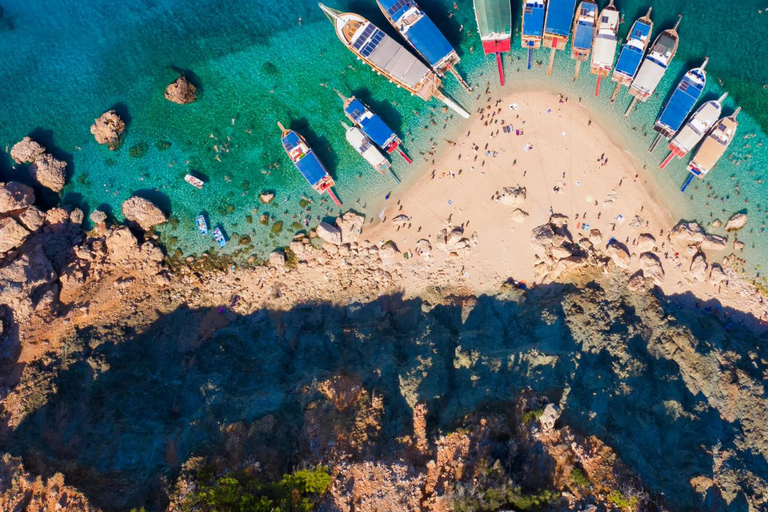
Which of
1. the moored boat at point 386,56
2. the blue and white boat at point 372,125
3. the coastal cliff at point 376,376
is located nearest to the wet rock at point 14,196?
the coastal cliff at point 376,376

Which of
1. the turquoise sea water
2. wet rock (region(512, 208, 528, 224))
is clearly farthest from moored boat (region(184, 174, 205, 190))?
wet rock (region(512, 208, 528, 224))

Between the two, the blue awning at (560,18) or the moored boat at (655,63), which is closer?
the moored boat at (655,63)

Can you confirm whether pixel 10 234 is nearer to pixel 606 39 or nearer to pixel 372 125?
pixel 372 125

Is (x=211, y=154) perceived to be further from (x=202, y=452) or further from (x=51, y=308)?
(x=202, y=452)

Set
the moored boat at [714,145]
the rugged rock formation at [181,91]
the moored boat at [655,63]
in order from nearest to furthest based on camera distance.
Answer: the moored boat at [714,145] → the moored boat at [655,63] → the rugged rock formation at [181,91]

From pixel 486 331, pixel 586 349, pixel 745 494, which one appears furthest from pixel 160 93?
pixel 745 494

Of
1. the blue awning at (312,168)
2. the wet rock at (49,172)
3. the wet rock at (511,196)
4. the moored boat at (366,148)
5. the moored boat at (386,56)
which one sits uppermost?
the moored boat at (386,56)

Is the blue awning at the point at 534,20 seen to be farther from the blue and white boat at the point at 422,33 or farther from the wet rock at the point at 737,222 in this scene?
the wet rock at the point at 737,222

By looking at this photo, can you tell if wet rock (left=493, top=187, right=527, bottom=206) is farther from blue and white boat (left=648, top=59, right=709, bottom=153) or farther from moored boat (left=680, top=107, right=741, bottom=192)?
moored boat (left=680, top=107, right=741, bottom=192)
